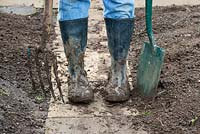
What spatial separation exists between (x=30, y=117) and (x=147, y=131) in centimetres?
68

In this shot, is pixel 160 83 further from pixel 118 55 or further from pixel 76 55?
pixel 76 55

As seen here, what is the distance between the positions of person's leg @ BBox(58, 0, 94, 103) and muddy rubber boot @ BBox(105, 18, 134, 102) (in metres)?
0.14

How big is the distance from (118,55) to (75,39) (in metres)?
0.28

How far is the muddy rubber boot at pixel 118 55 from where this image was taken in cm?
348

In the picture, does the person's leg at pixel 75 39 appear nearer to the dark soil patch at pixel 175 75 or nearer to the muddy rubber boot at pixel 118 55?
the muddy rubber boot at pixel 118 55

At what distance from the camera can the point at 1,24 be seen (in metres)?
5.08

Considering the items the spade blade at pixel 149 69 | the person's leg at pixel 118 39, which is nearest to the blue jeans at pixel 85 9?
the person's leg at pixel 118 39

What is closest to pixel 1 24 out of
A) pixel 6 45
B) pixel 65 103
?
pixel 6 45

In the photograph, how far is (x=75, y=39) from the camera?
3469 millimetres

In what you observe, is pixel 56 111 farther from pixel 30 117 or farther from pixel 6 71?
pixel 6 71

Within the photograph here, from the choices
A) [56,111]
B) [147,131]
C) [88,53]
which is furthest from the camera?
[88,53]

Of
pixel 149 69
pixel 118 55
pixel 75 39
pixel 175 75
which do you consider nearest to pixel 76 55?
pixel 75 39

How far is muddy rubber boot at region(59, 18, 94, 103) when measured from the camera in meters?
3.46

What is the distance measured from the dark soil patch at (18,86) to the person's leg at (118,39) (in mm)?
430
